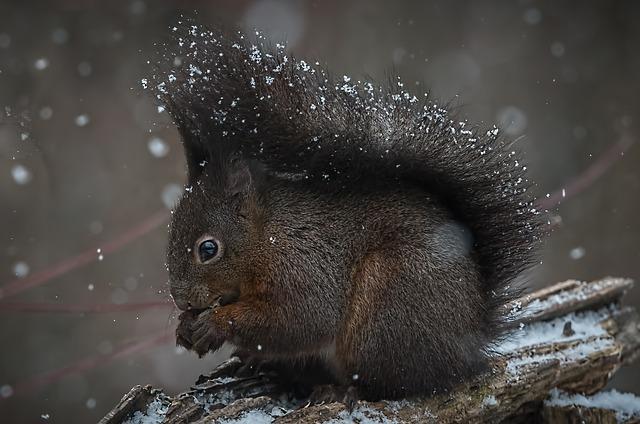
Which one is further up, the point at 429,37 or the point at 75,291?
the point at 429,37

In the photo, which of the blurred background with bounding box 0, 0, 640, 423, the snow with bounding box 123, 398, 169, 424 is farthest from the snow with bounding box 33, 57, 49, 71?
the snow with bounding box 123, 398, 169, 424

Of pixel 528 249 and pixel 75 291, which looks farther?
pixel 75 291

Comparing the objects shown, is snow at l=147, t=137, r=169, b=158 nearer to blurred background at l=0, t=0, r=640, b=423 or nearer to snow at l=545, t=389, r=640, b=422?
blurred background at l=0, t=0, r=640, b=423

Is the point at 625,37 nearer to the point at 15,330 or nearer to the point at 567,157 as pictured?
the point at 567,157

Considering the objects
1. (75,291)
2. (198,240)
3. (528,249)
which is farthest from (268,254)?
(75,291)

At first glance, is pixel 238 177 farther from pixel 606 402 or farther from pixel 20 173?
pixel 20 173

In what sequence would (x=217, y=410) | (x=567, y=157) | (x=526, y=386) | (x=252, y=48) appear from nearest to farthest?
(x=217, y=410) → (x=252, y=48) → (x=526, y=386) → (x=567, y=157)

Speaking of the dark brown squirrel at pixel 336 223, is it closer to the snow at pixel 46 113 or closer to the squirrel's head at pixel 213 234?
the squirrel's head at pixel 213 234
